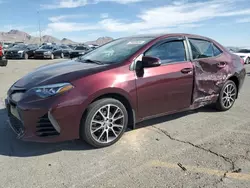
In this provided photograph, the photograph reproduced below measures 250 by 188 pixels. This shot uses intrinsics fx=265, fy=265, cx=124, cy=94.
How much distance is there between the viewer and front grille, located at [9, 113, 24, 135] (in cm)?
347

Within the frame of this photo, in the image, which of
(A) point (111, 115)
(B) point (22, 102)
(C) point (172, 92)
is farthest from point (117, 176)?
(C) point (172, 92)

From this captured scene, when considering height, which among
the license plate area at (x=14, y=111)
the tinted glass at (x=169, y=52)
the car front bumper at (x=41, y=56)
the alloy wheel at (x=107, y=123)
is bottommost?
the alloy wheel at (x=107, y=123)

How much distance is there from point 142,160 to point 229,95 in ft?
9.72

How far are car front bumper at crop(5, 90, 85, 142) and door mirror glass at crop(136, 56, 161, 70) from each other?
107cm

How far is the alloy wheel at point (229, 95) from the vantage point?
17.5 feet

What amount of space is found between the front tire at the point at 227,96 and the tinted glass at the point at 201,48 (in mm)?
739

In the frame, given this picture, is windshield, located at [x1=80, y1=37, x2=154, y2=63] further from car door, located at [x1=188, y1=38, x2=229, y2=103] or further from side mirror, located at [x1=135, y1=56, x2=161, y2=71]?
car door, located at [x1=188, y1=38, x2=229, y2=103]

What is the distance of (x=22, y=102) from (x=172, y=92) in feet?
7.41

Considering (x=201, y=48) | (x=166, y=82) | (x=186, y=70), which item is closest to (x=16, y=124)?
(x=166, y=82)

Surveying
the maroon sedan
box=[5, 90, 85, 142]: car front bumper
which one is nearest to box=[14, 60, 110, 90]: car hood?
the maroon sedan

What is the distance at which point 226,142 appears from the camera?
3.93 m

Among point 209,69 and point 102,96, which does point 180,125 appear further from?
point 102,96

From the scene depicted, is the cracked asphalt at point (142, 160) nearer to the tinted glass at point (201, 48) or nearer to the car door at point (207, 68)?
the car door at point (207, 68)

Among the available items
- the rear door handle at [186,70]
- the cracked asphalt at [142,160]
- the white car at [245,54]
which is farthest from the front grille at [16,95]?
the white car at [245,54]
